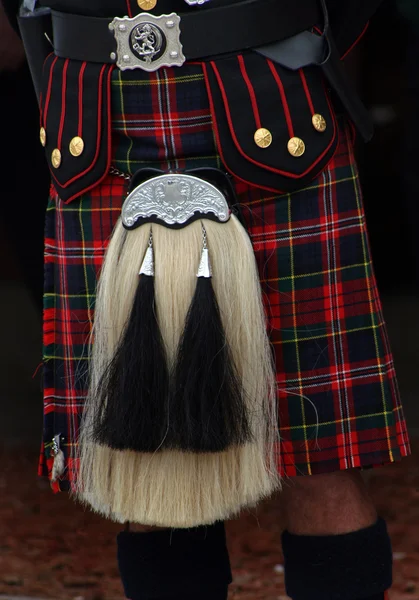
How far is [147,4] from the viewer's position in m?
1.34

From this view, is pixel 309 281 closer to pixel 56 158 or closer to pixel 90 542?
pixel 56 158

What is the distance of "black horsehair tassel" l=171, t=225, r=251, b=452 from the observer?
4.40 ft

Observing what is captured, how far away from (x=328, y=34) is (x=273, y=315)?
43 cm

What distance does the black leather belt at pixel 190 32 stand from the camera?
1335mm

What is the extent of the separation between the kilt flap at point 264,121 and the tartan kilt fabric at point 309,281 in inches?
1.6

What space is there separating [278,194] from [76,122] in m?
0.32

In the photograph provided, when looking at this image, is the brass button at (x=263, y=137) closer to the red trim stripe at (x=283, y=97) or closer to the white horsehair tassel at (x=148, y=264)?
the red trim stripe at (x=283, y=97)

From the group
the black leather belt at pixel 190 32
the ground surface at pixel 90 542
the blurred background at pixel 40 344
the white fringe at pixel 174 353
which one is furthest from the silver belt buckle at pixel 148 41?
the ground surface at pixel 90 542

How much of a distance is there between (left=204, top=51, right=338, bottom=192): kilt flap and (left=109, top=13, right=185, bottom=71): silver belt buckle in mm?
57

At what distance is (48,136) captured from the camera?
1.47 meters

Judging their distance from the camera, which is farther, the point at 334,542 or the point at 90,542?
the point at 90,542

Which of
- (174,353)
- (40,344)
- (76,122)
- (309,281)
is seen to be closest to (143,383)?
(174,353)

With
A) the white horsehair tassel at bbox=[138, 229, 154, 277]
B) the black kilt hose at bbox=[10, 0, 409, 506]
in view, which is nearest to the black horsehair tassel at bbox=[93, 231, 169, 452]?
the white horsehair tassel at bbox=[138, 229, 154, 277]

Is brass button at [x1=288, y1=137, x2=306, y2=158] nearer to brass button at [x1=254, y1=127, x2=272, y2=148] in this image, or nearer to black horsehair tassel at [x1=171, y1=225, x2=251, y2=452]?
brass button at [x1=254, y1=127, x2=272, y2=148]
